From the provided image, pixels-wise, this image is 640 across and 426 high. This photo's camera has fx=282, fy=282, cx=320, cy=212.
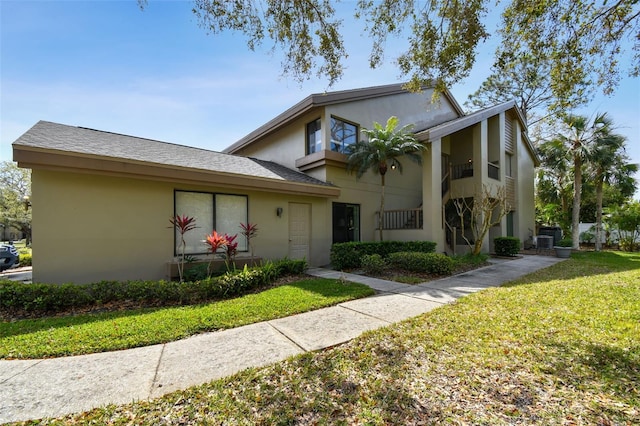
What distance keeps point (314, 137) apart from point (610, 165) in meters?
16.2

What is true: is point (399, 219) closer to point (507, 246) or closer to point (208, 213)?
point (507, 246)

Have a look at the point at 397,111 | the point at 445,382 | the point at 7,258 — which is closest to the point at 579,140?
the point at 397,111

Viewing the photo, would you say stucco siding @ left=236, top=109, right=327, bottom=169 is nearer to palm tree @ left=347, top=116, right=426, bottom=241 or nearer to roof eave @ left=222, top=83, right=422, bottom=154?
roof eave @ left=222, top=83, right=422, bottom=154

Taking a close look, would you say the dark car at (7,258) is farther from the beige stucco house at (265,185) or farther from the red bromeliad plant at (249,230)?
the red bromeliad plant at (249,230)

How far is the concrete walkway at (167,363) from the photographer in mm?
2586

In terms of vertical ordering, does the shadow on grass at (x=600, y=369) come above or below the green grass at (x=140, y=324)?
above

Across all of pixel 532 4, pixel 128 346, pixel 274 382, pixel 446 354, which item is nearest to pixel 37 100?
pixel 128 346

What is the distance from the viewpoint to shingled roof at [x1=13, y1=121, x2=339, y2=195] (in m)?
5.91

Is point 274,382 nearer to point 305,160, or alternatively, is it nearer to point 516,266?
point 305,160

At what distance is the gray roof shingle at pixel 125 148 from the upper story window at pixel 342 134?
1.70m

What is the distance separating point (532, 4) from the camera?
5.41 m

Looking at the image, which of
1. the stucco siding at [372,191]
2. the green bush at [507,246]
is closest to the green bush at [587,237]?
the green bush at [507,246]

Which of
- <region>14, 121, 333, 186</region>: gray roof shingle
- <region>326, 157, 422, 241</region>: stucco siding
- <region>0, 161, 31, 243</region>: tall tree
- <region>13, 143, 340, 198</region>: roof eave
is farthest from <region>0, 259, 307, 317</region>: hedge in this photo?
<region>0, 161, 31, 243</region>: tall tree

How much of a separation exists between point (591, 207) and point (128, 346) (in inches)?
1242
